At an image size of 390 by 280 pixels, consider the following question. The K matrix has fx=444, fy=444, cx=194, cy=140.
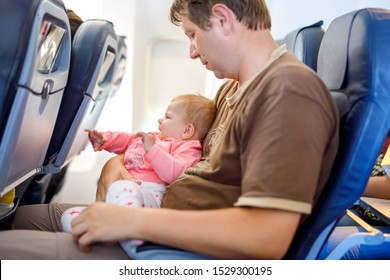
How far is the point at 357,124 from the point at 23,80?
816mm

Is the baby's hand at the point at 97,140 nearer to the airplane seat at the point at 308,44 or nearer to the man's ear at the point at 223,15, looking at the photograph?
the man's ear at the point at 223,15

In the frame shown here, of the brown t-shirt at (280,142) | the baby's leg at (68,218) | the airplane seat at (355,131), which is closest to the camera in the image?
the brown t-shirt at (280,142)

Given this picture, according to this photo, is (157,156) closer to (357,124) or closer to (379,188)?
(357,124)

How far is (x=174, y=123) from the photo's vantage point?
1590 millimetres

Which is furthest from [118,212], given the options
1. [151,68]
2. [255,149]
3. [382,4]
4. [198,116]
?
[382,4]

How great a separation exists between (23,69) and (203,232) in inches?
23.8

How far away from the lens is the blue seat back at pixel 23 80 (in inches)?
42.6

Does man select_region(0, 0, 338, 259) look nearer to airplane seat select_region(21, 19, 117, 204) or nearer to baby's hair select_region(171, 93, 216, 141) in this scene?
baby's hair select_region(171, 93, 216, 141)

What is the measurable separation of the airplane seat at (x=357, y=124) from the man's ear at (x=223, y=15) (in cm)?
31

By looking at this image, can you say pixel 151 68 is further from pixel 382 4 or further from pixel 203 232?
pixel 203 232

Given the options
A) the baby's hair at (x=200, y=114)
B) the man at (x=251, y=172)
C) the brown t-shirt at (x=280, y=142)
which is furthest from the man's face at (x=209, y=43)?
the baby's hair at (x=200, y=114)

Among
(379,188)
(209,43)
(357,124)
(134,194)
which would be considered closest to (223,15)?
(209,43)

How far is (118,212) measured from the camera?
100 centimetres

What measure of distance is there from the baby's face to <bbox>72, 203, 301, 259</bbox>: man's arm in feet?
1.98
